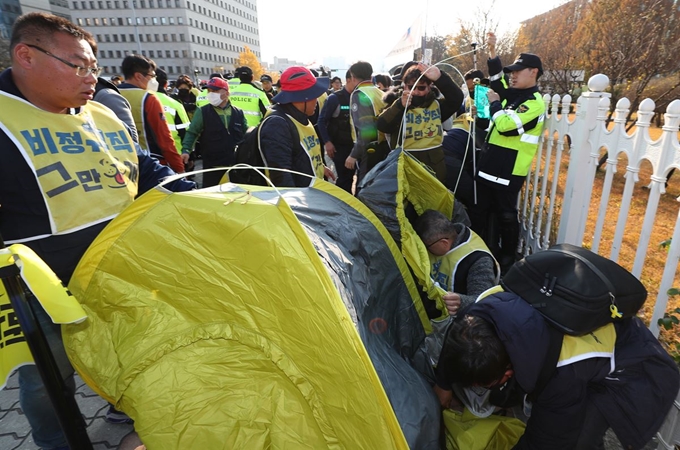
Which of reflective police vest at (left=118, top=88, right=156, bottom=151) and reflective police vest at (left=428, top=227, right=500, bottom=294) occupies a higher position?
reflective police vest at (left=118, top=88, right=156, bottom=151)

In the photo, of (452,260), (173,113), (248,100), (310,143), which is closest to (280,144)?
(310,143)

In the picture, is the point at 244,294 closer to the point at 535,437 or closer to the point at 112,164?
the point at 112,164

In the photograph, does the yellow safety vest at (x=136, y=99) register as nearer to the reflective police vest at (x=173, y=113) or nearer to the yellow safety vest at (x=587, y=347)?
the reflective police vest at (x=173, y=113)

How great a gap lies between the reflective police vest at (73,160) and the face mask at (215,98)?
279 centimetres

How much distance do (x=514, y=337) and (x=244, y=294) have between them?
Result: 979mm

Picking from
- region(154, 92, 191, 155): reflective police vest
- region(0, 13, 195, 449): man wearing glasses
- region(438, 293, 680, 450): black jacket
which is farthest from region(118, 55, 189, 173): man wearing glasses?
region(438, 293, 680, 450): black jacket

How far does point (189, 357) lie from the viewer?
4.49 ft

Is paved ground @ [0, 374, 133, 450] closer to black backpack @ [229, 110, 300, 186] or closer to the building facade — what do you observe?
black backpack @ [229, 110, 300, 186]

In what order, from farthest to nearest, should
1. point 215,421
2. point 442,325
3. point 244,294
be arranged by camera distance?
point 442,325, point 244,294, point 215,421

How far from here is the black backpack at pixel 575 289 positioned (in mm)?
1350

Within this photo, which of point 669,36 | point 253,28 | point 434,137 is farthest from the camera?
point 253,28

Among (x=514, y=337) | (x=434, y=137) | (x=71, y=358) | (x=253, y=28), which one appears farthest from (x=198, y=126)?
(x=253, y=28)

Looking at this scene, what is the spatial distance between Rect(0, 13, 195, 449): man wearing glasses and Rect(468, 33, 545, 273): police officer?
292cm

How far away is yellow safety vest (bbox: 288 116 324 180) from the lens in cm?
307
